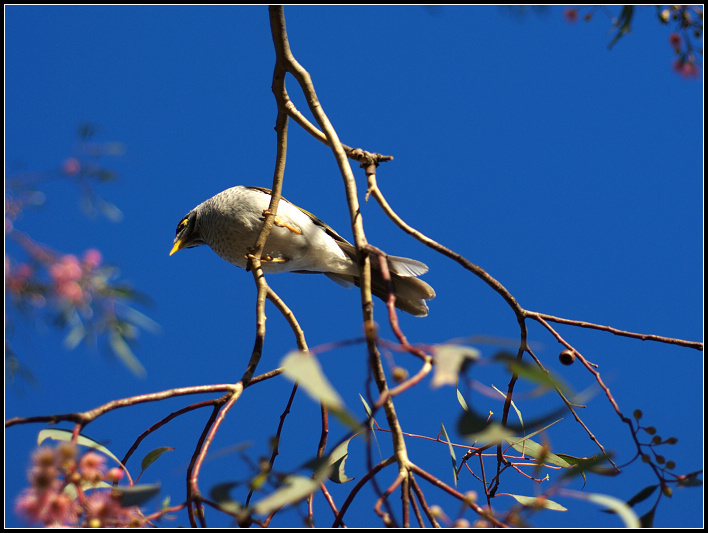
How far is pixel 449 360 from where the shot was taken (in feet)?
2.36

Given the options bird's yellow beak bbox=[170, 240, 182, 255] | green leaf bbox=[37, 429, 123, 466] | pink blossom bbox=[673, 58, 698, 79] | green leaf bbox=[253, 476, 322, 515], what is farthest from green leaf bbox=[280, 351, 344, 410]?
bird's yellow beak bbox=[170, 240, 182, 255]

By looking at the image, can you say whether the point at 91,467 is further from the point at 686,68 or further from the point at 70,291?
the point at 686,68

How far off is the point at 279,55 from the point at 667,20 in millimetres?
1011

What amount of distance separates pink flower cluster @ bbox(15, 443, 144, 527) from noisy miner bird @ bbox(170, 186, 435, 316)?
155 centimetres

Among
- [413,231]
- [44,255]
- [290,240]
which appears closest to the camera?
[413,231]

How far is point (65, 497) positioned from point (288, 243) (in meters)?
1.84

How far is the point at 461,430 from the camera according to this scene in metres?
1.00

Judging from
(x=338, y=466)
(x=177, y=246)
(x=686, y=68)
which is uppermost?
(x=686, y=68)

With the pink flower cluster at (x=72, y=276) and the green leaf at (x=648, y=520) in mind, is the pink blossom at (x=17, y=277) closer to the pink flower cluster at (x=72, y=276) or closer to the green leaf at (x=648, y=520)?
the pink flower cluster at (x=72, y=276)

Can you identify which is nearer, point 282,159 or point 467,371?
point 467,371

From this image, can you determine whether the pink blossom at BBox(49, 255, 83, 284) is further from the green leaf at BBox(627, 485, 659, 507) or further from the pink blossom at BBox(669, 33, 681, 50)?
the pink blossom at BBox(669, 33, 681, 50)

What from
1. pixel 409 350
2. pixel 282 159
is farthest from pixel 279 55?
pixel 409 350

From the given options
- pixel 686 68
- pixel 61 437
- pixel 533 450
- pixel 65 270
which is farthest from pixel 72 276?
pixel 686 68

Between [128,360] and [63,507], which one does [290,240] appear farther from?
[63,507]
